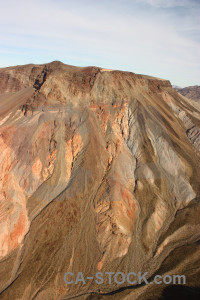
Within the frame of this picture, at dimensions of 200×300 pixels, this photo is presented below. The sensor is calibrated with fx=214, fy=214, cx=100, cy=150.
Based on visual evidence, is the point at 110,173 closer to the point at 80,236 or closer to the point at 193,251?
the point at 80,236

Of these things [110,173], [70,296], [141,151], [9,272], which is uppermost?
[141,151]

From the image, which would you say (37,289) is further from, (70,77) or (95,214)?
(70,77)

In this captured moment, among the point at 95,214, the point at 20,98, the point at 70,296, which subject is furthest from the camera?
the point at 20,98

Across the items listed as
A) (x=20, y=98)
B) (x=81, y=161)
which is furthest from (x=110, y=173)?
(x=20, y=98)

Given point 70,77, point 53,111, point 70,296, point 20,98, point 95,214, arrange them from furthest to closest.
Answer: point 20,98, point 70,77, point 53,111, point 95,214, point 70,296

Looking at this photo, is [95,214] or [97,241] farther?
[95,214]

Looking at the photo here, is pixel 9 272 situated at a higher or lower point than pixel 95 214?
lower
